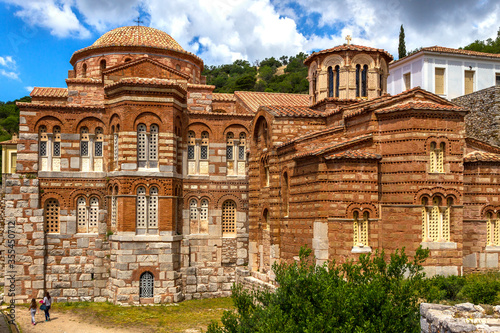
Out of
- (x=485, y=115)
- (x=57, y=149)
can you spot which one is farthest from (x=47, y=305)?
(x=485, y=115)

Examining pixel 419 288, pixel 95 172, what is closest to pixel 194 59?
pixel 95 172

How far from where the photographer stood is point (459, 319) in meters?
8.70

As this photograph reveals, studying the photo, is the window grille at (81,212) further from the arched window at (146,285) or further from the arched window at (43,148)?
the arched window at (146,285)

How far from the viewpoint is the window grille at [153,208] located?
935 inches

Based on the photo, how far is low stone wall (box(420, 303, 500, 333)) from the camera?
824 centimetres

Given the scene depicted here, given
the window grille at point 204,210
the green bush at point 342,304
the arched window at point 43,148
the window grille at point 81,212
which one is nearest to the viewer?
the green bush at point 342,304

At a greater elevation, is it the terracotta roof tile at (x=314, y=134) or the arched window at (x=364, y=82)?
the arched window at (x=364, y=82)

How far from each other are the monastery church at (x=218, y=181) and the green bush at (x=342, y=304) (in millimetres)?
4655

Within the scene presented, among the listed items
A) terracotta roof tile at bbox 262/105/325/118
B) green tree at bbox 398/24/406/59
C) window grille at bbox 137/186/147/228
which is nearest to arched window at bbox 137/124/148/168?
window grille at bbox 137/186/147/228

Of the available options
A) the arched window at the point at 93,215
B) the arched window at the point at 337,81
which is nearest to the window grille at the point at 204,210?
the arched window at the point at 93,215

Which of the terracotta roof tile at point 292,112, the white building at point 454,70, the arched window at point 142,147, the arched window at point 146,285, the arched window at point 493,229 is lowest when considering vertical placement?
Answer: the arched window at point 146,285

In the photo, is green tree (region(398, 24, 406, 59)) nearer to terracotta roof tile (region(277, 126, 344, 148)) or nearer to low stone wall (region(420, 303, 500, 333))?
terracotta roof tile (region(277, 126, 344, 148))

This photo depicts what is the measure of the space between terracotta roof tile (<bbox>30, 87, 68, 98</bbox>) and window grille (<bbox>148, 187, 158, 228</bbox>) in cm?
743

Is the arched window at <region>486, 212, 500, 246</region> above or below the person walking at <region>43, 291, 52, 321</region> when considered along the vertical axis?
above
